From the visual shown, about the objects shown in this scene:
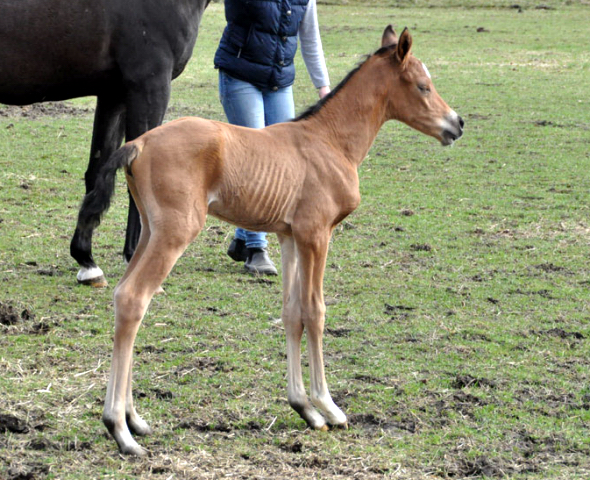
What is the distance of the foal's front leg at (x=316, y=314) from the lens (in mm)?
3529

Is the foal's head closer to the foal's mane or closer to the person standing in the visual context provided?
the foal's mane

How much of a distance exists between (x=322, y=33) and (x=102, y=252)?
14485 mm

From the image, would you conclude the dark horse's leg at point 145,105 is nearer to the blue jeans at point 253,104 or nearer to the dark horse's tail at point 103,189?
the blue jeans at point 253,104

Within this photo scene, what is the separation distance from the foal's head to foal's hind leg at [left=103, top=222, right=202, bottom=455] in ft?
3.96

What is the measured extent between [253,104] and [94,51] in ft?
3.42

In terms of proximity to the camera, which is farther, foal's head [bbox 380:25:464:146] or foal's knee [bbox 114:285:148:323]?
foal's head [bbox 380:25:464:146]

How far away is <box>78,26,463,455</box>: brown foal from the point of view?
318 cm

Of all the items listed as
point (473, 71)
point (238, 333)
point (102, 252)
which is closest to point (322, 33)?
point (473, 71)

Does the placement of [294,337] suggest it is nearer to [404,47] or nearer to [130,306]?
[130,306]

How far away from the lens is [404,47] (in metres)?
3.67

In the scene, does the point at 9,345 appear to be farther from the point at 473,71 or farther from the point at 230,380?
the point at 473,71

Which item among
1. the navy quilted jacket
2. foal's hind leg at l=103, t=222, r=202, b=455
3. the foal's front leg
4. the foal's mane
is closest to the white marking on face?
the foal's mane

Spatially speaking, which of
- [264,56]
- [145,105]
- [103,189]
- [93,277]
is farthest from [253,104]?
[103,189]

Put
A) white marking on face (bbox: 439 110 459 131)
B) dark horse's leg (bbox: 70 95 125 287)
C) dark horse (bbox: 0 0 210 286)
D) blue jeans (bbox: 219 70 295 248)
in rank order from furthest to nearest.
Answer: dark horse's leg (bbox: 70 95 125 287) < blue jeans (bbox: 219 70 295 248) < dark horse (bbox: 0 0 210 286) < white marking on face (bbox: 439 110 459 131)
